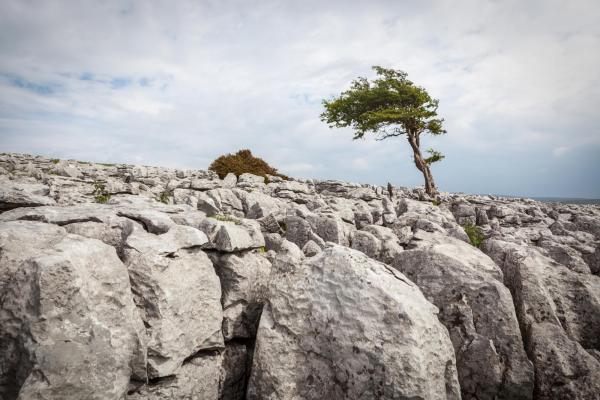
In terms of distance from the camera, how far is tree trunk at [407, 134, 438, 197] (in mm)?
40416

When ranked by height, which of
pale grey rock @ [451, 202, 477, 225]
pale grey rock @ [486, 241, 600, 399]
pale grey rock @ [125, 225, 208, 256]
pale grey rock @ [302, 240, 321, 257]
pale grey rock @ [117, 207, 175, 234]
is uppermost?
pale grey rock @ [117, 207, 175, 234]

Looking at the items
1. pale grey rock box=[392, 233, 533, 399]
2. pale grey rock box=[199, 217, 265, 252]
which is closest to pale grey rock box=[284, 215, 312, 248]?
pale grey rock box=[199, 217, 265, 252]

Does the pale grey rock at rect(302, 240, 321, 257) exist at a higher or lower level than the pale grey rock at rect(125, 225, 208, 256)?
lower

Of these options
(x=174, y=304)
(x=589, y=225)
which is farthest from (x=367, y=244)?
(x=589, y=225)

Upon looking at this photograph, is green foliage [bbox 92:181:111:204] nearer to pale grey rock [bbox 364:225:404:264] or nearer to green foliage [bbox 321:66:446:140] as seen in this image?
pale grey rock [bbox 364:225:404:264]

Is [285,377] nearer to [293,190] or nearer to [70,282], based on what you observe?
[70,282]

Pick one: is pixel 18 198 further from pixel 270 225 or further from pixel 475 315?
pixel 475 315

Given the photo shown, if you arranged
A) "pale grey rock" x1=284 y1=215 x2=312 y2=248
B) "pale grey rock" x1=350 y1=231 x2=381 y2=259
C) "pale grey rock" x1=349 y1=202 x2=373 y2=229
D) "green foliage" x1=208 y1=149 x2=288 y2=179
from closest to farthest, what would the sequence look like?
"pale grey rock" x1=350 y1=231 x2=381 y2=259 → "pale grey rock" x1=284 y1=215 x2=312 y2=248 → "pale grey rock" x1=349 y1=202 x2=373 y2=229 → "green foliage" x1=208 y1=149 x2=288 y2=179

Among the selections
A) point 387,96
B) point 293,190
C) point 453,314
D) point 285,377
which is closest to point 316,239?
point 453,314

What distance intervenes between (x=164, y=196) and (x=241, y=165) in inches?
764

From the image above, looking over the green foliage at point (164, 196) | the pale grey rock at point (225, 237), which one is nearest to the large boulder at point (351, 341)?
the pale grey rock at point (225, 237)

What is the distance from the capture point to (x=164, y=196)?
19.8 m

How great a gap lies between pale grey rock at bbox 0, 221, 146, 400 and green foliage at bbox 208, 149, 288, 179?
2929 centimetres

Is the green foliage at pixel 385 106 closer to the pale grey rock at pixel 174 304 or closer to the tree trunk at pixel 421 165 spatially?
the tree trunk at pixel 421 165
